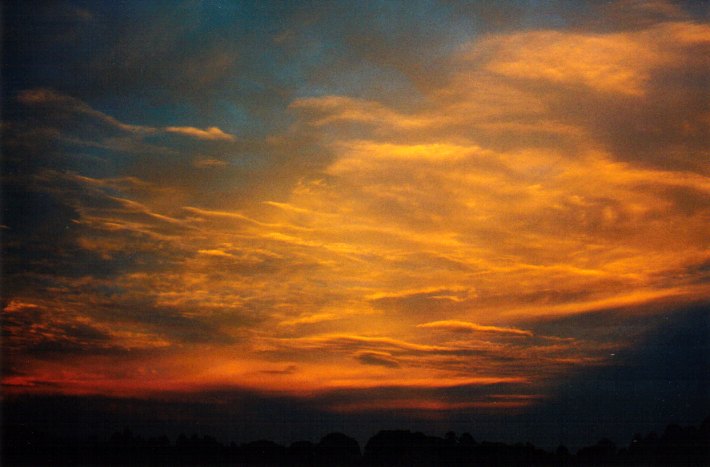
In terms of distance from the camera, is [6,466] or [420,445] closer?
[6,466]

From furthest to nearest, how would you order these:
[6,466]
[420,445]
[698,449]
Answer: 1. [420,445]
2. [698,449]
3. [6,466]

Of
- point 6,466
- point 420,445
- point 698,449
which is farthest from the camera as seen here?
point 420,445

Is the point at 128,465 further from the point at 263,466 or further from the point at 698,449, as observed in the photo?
the point at 698,449

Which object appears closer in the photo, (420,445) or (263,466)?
(263,466)

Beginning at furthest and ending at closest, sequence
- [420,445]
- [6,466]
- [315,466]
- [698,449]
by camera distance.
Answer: [420,445]
[315,466]
[698,449]
[6,466]

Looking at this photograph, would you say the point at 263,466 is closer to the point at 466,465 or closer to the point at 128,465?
the point at 128,465

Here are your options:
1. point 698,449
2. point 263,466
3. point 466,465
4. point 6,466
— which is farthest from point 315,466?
point 698,449

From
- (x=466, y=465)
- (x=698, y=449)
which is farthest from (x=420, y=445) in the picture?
(x=698, y=449)

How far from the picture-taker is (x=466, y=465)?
3041 cm

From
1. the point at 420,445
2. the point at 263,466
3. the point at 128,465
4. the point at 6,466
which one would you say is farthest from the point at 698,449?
the point at 6,466

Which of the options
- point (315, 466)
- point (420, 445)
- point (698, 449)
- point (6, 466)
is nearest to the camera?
point (6, 466)

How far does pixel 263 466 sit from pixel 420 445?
7409 mm

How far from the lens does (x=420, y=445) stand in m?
30.5

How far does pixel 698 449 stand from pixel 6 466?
2553 cm
